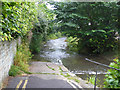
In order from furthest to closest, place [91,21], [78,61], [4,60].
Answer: [91,21] < [78,61] < [4,60]

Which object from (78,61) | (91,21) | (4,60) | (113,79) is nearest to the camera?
(113,79)

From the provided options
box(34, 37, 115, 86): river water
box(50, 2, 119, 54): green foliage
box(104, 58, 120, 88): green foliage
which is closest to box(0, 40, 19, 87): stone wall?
box(104, 58, 120, 88): green foliage

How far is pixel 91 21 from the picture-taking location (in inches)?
506

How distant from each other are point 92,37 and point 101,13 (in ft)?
8.36

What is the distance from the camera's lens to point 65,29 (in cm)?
1356

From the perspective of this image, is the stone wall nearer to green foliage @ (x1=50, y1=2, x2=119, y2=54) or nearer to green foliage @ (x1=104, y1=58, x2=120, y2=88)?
green foliage @ (x1=104, y1=58, x2=120, y2=88)

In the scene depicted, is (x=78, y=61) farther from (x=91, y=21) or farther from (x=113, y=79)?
(x=113, y=79)

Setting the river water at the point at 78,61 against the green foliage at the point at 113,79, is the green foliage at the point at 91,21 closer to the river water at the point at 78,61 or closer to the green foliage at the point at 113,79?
the river water at the point at 78,61

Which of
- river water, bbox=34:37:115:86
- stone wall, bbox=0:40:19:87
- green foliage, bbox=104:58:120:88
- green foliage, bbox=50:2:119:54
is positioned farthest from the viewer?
green foliage, bbox=50:2:119:54

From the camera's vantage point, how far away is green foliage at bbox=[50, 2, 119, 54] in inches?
481

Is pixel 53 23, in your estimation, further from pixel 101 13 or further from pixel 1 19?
pixel 1 19

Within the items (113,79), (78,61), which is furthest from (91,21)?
(113,79)

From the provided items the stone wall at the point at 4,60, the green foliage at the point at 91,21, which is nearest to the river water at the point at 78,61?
the green foliage at the point at 91,21

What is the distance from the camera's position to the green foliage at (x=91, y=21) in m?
12.2
